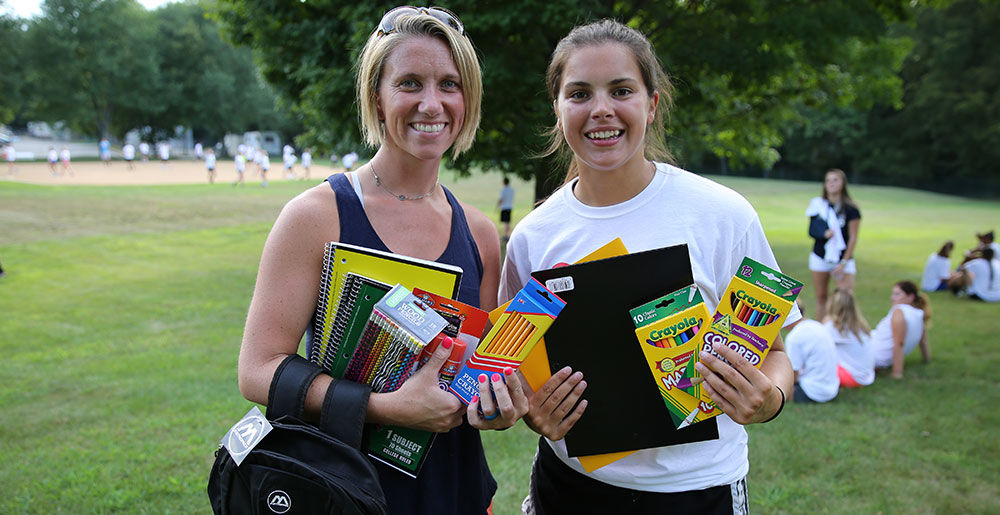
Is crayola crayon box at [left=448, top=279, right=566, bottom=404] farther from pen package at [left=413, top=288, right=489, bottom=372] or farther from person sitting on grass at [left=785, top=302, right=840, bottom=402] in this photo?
person sitting on grass at [left=785, top=302, right=840, bottom=402]

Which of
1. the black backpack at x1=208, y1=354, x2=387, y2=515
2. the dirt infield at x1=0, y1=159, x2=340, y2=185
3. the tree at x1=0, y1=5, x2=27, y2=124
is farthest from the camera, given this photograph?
the tree at x1=0, y1=5, x2=27, y2=124

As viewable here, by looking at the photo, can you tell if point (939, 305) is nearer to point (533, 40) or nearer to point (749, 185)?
point (533, 40)

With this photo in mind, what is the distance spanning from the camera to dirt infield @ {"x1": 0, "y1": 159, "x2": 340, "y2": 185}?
103ft

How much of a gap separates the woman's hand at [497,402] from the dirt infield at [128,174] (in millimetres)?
33953

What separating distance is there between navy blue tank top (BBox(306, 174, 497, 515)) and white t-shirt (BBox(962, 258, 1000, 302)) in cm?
1260

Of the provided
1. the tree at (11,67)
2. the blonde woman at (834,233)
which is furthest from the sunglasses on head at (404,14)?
the tree at (11,67)

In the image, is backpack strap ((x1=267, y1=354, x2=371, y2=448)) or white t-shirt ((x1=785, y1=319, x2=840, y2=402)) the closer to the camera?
backpack strap ((x1=267, y1=354, x2=371, y2=448))

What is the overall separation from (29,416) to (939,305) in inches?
513

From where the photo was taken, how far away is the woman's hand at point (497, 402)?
1651mm

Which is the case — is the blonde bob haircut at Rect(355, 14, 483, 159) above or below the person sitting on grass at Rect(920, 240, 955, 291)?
above

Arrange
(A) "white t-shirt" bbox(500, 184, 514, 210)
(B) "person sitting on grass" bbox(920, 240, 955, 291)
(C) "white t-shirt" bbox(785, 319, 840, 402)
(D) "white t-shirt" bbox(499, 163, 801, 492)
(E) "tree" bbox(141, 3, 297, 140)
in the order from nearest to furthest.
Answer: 1. (D) "white t-shirt" bbox(499, 163, 801, 492)
2. (C) "white t-shirt" bbox(785, 319, 840, 402)
3. (B) "person sitting on grass" bbox(920, 240, 955, 291)
4. (A) "white t-shirt" bbox(500, 184, 514, 210)
5. (E) "tree" bbox(141, 3, 297, 140)

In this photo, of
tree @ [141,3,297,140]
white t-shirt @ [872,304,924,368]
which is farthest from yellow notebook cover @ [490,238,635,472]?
tree @ [141,3,297,140]

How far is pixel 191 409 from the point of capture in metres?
5.88

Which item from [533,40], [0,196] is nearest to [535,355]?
[533,40]
